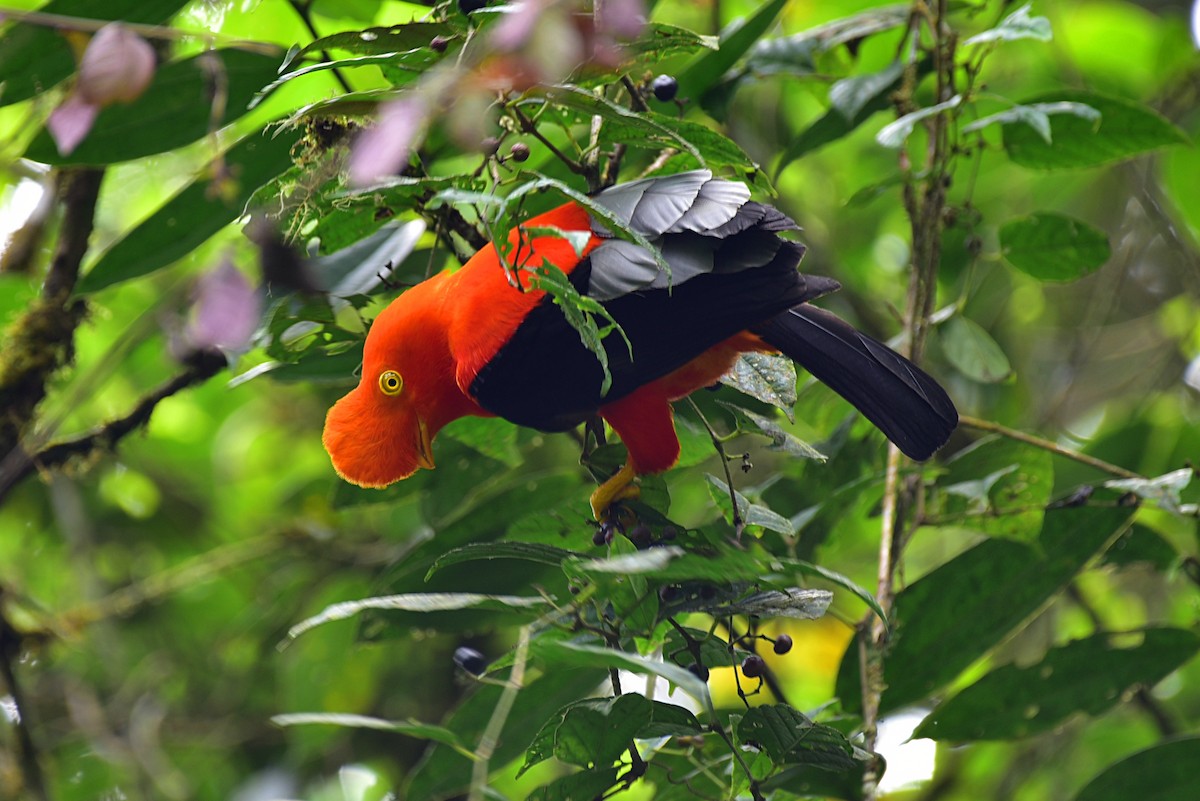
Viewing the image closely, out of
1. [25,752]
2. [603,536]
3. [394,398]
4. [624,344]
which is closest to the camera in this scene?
[603,536]

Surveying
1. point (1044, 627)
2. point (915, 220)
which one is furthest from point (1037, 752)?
point (915, 220)

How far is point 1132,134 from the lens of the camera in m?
2.51

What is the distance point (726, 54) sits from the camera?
2.54 m

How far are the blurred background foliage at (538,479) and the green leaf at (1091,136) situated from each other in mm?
29

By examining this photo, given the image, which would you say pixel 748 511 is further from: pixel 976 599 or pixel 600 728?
pixel 976 599

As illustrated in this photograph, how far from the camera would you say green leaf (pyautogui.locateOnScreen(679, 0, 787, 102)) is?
8.21 ft

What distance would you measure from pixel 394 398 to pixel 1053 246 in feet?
5.05

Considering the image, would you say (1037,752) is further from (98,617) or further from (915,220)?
(98,617)

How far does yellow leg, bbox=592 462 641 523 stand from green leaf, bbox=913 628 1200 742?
889 mm

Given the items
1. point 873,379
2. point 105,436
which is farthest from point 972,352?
point 105,436

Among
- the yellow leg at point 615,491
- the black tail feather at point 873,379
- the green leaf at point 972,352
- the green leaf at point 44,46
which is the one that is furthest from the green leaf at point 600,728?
the green leaf at point 44,46

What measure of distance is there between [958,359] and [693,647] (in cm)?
116

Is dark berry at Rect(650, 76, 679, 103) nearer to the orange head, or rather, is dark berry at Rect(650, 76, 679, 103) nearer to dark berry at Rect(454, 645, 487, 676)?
the orange head

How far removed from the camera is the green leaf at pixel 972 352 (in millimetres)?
2566
